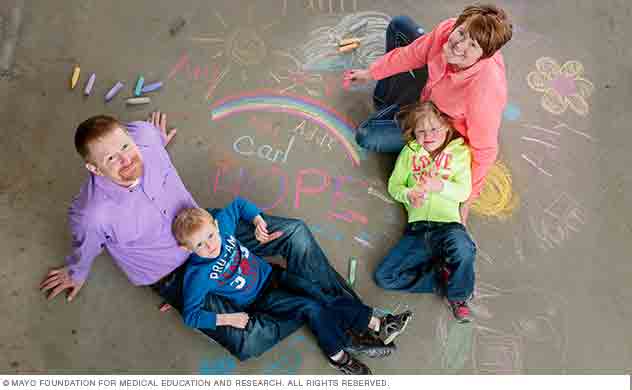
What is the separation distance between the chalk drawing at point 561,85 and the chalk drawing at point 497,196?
533 millimetres

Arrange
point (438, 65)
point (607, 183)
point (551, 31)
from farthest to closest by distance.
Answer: point (551, 31), point (607, 183), point (438, 65)

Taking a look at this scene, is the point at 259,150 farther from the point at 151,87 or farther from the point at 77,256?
the point at 77,256

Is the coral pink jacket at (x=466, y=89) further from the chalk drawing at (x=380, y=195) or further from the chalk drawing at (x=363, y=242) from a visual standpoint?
the chalk drawing at (x=363, y=242)

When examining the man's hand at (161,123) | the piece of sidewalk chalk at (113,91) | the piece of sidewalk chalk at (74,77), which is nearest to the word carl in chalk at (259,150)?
the man's hand at (161,123)

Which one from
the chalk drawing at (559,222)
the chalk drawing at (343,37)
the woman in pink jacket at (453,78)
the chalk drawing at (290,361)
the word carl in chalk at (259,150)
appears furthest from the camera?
the chalk drawing at (343,37)

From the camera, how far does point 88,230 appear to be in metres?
2.22

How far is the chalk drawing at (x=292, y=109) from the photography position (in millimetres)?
3158

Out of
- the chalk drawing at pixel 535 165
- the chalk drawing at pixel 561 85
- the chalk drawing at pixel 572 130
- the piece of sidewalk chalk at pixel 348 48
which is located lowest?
the chalk drawing at pixel 535 165

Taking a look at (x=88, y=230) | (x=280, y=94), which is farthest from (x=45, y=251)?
(x=280, y=94)

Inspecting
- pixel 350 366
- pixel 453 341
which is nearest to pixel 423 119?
pixel 453 341

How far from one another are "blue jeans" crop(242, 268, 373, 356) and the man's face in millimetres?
918

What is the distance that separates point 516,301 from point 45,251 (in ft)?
8.16

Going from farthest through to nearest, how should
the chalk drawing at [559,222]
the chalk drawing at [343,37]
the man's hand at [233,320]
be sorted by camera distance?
the chalk drawing at [343,37] < the chalk drawing at [559,222] < the man's hand at [233,320]
